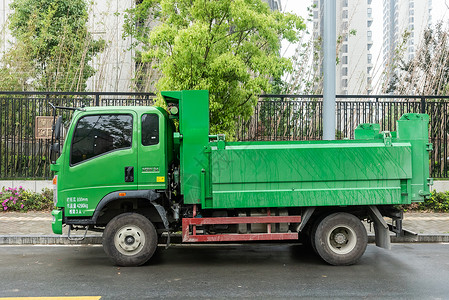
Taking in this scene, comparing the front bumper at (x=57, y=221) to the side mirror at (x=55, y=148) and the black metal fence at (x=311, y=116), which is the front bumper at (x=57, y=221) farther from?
the black metal fence at (x=311, y=116)

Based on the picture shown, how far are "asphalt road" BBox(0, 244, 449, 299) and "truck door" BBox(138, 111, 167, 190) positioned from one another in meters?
1.25

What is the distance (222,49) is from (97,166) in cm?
393

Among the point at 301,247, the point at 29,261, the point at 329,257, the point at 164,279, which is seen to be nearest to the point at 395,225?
the point at 329,257

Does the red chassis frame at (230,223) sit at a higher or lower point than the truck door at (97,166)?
lower

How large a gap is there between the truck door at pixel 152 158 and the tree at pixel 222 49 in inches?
92.4

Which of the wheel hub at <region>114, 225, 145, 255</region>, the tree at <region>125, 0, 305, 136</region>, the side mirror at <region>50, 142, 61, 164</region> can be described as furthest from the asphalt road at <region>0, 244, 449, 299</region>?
the tree at <region>125, 0, 305, 136</region>

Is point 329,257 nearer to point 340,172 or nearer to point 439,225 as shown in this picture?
point 340,172

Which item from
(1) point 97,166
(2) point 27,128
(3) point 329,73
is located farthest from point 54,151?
(2) point 27,128

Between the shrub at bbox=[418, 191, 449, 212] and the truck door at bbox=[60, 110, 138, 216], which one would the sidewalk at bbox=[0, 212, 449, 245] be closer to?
the shrub at bbox=[418, 191, 449, 212]

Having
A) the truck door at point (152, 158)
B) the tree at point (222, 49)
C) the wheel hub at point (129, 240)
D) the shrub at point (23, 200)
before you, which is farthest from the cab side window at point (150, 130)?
the shrub at point (23, 200)

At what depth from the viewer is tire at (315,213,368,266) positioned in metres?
6.82

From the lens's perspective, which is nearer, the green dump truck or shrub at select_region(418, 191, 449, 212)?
the green dump truck

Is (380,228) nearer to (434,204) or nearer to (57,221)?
(57,221)

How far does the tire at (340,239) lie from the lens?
6820mm
